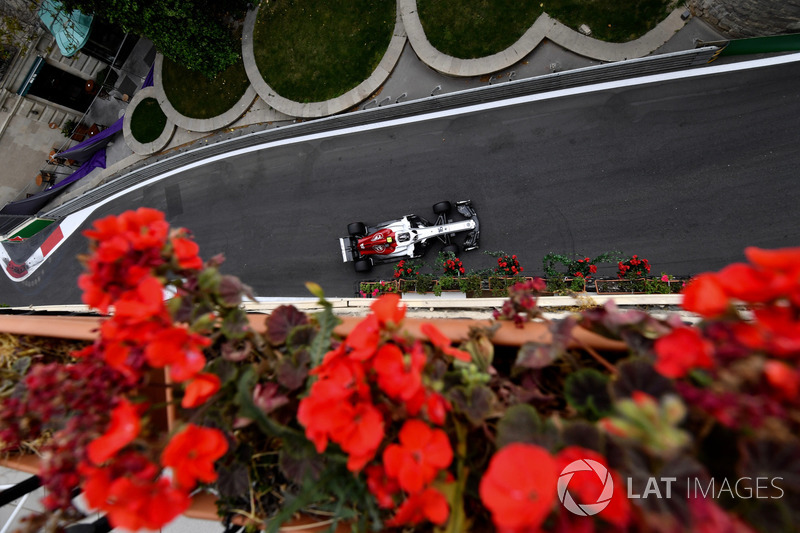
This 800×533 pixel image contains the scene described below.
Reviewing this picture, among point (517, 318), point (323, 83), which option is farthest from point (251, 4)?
point (517, 318)

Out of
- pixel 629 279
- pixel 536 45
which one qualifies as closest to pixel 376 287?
pixel 629 279

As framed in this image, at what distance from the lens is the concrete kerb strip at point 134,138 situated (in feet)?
39.0

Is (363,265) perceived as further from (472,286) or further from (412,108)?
(412,108)

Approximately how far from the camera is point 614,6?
322 inches

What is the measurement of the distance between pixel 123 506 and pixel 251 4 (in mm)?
13761

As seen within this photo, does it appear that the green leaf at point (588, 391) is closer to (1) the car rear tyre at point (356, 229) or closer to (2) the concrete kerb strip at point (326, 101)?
(1) the car rear tyre at point (356, 229)

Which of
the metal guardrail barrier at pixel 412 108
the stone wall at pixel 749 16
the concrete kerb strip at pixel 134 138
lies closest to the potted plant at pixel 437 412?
the metal guardrail barrier at pixel 412 108

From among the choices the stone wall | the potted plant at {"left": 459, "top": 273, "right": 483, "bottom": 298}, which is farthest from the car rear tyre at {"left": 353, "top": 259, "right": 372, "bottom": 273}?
the stone wall

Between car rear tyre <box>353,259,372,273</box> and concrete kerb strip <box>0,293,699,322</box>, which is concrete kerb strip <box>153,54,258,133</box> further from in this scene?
concrete kerb strip <box>0,293,699,322</box>

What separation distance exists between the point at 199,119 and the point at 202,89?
100cm

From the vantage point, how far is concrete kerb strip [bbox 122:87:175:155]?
1188 cm

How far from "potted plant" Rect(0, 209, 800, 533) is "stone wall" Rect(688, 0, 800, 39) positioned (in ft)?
31.7

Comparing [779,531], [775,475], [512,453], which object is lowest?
[779,531]

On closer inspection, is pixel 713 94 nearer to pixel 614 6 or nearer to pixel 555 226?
pixel 614 6
